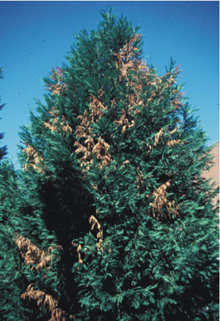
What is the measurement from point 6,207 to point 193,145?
667 centimetres

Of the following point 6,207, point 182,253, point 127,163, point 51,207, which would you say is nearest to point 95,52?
point 127,163

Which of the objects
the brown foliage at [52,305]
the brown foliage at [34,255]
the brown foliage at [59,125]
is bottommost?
the brown foliage at [52,305]

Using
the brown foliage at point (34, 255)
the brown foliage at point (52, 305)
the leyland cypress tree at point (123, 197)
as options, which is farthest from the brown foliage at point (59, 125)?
the brown foliage at point (52, 305)

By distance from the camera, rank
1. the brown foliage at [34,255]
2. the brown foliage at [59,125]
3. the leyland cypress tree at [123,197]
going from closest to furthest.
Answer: the leyland cypress tree at [123,197] → the brown foliage at [34,255] → the brown foliage at [59,125]

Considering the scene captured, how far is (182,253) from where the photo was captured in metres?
4.55

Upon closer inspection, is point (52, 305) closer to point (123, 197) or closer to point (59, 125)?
point (123, 197)

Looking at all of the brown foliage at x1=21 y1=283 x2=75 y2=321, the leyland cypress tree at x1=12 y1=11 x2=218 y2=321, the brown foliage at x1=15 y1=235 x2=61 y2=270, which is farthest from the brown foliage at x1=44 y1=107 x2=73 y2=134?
the brown foliage at x1=21 y1=283 x2=75 y2=321

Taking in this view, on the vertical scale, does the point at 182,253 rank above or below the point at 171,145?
below

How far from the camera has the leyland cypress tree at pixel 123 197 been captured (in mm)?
4617

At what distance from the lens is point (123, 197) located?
4.93 metres

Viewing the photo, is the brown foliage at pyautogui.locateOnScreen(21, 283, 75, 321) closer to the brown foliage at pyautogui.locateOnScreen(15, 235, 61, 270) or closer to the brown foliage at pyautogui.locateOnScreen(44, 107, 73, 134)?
the brown foliage at pyautogui.locateOnScreen(15, 235, 61, 270)

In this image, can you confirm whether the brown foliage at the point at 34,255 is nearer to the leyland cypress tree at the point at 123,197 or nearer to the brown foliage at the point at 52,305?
the leyland cypress tree at the point at 123,197

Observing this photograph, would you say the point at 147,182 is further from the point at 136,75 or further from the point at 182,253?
the point at 136,75

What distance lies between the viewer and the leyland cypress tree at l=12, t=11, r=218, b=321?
462 cm
